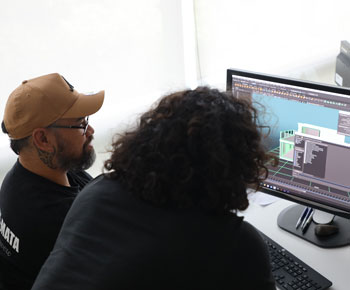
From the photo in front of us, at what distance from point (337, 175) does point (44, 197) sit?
0.88 metres

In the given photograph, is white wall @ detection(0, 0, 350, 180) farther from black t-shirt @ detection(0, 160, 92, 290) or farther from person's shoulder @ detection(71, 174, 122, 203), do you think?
person's shoulder @ detection(71, 174, 122, 203)

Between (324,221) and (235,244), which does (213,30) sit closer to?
(324,221)

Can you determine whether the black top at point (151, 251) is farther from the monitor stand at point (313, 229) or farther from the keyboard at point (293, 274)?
the monitor stand at point (313, 229)

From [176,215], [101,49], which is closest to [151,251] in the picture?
[176,215]

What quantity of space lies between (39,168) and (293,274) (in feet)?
2.72

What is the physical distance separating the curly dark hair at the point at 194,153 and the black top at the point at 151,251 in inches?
1.4

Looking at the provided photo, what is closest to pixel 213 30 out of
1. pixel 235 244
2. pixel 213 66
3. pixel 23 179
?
pixel 213 66

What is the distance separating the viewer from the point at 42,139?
58.9 inches

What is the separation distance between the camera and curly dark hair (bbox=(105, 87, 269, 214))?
0.95 m

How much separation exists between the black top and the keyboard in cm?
34

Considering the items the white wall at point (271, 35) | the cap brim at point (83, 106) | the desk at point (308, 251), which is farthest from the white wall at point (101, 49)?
the desk at point (308, 251)

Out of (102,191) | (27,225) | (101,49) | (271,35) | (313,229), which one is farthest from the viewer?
(271,35)

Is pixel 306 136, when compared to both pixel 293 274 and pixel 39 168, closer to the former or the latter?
pixel 293 274

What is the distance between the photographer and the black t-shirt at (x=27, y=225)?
4.44ft
